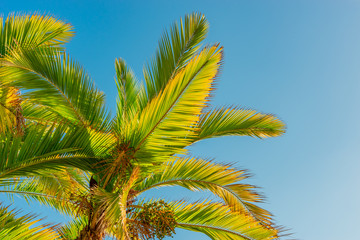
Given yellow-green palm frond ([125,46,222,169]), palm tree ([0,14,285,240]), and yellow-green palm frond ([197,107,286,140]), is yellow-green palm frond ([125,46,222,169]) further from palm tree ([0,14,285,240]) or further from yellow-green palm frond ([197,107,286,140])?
yellow-green palm frond ([197,107,286,140])

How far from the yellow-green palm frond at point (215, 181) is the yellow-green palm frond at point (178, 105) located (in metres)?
1.05

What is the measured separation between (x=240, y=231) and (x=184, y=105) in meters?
2.41

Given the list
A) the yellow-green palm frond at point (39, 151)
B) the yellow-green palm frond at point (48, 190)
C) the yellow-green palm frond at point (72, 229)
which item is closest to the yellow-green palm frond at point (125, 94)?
the yellow-green palm frond at point (39, 151)

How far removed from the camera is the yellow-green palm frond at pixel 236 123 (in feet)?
20.5

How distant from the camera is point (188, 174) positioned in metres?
6.25

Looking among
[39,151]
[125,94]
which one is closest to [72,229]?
[125,94]

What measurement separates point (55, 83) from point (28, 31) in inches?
78.8

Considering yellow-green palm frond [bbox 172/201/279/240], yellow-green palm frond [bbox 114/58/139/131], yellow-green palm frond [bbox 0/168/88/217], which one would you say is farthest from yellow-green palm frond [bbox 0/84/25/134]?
yellow-green palm frond [bbox 172/201/279/240]

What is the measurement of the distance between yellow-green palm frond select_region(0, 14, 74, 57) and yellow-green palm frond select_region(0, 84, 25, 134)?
1.16 metres

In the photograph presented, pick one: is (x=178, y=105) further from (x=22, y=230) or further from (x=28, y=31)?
(x=28, y=31)

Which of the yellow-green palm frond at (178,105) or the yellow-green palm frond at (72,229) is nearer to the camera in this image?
the yellow-green palm frond at (178,105)

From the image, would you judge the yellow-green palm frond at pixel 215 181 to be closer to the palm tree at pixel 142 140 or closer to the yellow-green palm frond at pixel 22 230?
the palm tree at pixel 142 140

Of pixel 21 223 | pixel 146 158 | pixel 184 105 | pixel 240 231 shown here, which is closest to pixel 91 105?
pixel 146 158

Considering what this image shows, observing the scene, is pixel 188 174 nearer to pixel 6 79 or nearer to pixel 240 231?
pixel 240 231
